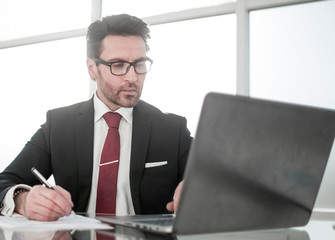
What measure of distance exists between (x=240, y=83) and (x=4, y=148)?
10.6ft

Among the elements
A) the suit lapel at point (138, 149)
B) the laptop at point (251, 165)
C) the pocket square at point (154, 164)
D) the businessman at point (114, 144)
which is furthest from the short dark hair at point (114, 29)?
the laptop at point (251, 165)

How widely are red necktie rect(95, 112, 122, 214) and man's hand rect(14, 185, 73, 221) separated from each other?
51 cm

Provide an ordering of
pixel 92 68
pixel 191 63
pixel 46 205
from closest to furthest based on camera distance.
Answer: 1. pixel 46 205
2. pixel 92 68
3. pixel 191 63

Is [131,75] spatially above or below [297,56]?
below

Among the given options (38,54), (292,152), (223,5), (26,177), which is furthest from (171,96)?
(292,152)

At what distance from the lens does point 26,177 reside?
5.46 ft

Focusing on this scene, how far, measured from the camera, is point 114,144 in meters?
1.72

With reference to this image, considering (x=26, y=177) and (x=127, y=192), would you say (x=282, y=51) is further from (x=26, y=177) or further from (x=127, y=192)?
(x=26, y=177)

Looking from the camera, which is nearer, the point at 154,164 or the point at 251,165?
the point at 251,165

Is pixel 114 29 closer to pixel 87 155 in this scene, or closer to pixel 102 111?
pixel 102 111

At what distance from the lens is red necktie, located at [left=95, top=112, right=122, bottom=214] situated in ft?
5.41

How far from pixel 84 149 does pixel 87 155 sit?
3cm

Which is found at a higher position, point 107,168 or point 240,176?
point 240,176

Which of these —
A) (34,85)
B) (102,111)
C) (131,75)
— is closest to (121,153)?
(102,111)
